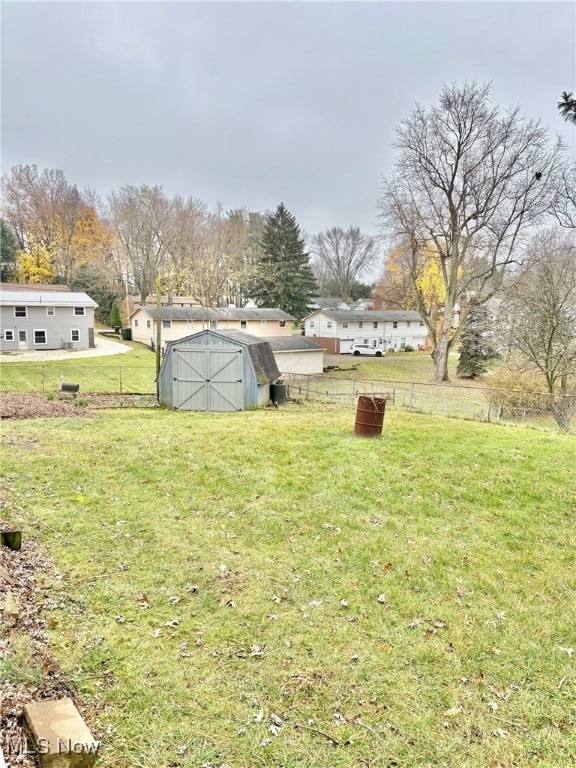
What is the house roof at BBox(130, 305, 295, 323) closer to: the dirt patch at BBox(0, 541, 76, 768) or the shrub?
the shrub

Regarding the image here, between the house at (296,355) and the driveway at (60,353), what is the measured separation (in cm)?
1152

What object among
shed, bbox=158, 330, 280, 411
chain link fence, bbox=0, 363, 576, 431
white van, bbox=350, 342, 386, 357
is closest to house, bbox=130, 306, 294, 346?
white van, bbox=350, 342, 386, 357

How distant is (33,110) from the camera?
4.98 m

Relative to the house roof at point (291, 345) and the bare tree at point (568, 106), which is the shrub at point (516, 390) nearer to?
the bare tree at point (568, 106)

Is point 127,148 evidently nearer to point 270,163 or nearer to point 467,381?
point 270,163

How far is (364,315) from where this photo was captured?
1818 inches

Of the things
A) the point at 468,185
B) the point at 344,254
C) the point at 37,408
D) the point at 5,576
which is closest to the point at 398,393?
the point at 468,185

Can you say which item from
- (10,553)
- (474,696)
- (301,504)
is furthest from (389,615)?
(10,553)

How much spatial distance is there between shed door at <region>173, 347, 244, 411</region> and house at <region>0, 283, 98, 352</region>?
1951cm

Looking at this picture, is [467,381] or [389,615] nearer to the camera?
[389,615]

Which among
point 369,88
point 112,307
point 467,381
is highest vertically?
point 369,88

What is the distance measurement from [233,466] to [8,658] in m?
5.47

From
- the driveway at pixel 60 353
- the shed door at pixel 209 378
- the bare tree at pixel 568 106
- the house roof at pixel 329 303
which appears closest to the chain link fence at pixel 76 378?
the driveway at pixel 60 353

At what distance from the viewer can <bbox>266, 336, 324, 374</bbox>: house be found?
32250 millimetres
